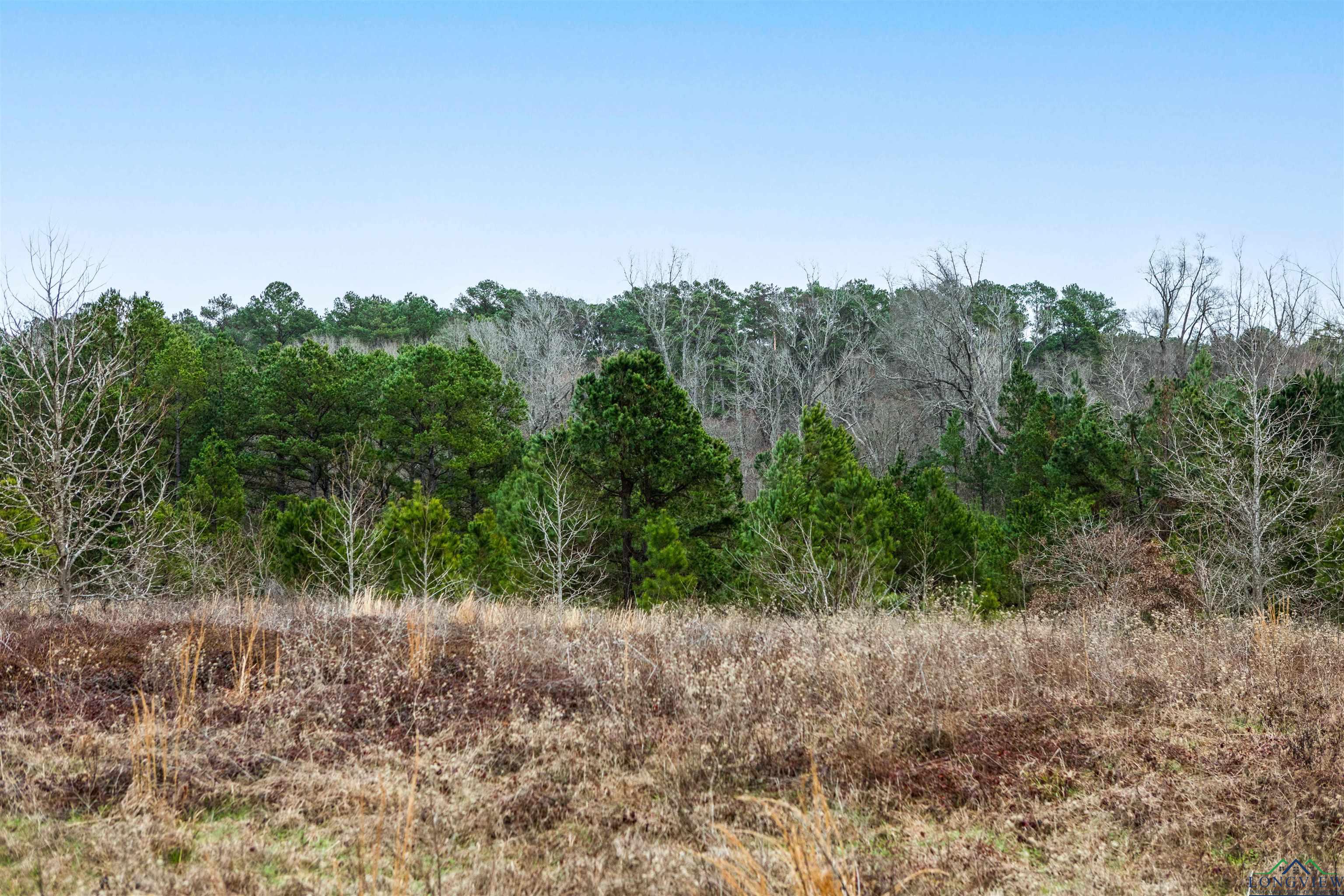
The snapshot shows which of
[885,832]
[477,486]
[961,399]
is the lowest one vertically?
[885,832]

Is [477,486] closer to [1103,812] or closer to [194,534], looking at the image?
[194,534]

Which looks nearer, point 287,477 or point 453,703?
point 453,703

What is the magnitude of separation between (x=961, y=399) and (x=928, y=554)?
75.4ft

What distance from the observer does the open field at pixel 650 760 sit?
3.49 metres

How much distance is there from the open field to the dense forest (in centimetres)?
460

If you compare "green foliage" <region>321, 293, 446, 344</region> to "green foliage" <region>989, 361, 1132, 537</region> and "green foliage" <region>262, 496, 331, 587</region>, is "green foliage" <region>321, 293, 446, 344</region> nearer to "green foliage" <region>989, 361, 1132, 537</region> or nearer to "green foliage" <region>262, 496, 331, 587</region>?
"green foliage" <region>262, 496, 331, 587</region>

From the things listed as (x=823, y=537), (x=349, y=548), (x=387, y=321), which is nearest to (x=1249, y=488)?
(x=823, y=537)

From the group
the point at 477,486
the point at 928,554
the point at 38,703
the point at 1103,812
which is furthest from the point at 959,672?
the point at 477,486

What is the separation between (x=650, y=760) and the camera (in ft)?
15.8

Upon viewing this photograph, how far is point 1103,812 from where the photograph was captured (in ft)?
13.1

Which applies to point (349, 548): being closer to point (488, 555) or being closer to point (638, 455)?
point (488, 555)

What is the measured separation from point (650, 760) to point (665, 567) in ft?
33.3

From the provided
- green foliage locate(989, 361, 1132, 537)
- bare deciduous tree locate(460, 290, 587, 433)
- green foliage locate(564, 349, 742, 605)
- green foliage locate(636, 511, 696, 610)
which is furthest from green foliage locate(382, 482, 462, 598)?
bare deciduous tree locate(460, 290, 587, 433)

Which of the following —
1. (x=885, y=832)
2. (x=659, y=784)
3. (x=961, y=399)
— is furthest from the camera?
(x=961, y=399)
